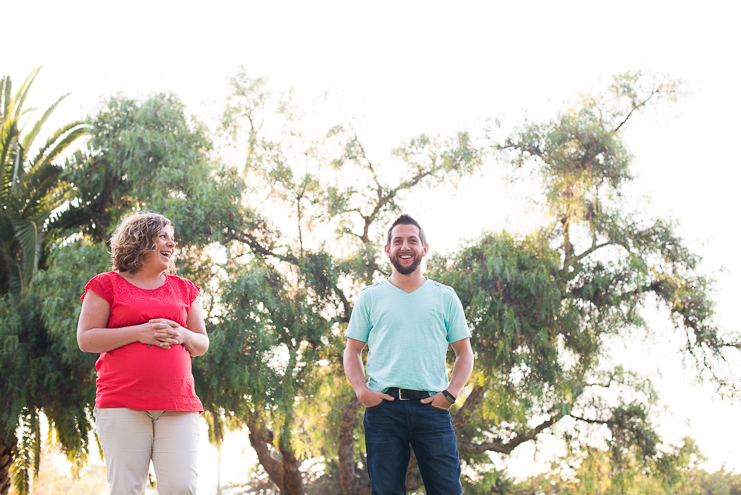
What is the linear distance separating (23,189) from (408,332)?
31.9 ft

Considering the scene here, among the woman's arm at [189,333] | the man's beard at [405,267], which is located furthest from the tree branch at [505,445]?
the woman's arm at [189,333]

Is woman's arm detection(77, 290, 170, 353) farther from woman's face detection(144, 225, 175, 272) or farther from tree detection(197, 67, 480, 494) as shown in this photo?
tree detection(197, 67, 480, 494)

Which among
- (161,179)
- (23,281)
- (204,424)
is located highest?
(161,179)

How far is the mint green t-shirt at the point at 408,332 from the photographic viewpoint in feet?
9.00

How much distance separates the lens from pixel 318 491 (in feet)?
63.3

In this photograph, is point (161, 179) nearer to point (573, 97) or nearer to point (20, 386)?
point (20, 386)

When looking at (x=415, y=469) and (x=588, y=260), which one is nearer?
(x=588, y=260)

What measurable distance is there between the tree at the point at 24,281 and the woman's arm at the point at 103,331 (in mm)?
6963

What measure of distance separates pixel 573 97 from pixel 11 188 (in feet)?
32.0

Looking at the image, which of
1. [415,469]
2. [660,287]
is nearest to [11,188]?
[415,469]

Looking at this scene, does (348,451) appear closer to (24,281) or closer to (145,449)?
(24,281)

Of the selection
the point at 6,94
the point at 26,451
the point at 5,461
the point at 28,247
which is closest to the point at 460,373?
the point at 26,451

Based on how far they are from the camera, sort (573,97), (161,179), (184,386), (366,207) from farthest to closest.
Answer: (366,207) → (573,97) → (161,179) → (184,386)

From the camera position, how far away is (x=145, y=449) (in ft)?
8.08
